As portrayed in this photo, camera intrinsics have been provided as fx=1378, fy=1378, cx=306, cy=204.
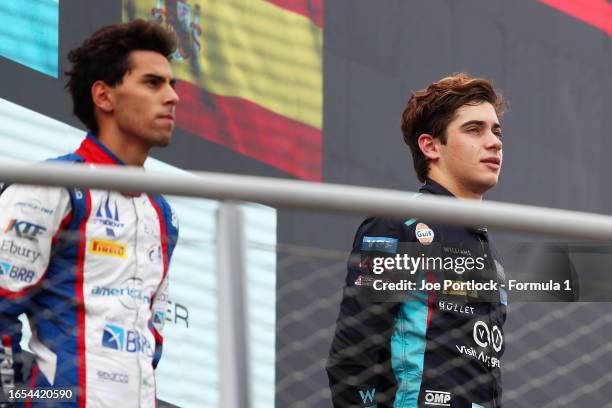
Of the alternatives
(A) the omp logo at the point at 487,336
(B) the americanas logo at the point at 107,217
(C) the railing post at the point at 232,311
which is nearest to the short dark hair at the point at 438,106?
(A) the omp logo at the point at 487,336

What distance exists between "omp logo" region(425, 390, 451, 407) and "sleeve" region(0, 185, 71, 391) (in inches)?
33.1

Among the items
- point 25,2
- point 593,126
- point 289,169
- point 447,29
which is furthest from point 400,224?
point 593,126

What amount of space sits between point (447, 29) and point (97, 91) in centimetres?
383

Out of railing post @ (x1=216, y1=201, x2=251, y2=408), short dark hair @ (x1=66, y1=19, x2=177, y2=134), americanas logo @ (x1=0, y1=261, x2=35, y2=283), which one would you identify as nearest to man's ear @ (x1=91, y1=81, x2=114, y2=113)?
short dark hair @ (x1=66, y1=19, x2=177, y2=134)

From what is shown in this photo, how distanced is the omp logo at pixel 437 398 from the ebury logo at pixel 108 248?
71cm

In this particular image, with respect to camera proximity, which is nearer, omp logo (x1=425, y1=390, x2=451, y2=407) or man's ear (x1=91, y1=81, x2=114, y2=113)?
omp logo (x1=425, y1=390, x2=451, y2=407)

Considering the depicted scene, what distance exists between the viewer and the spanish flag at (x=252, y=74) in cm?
568

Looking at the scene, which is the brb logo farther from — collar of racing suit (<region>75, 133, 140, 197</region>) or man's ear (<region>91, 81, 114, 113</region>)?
man's ear (<region>91, 81, 114, 113</region>)

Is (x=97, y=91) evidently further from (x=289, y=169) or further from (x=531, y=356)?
(x=289, y=169)

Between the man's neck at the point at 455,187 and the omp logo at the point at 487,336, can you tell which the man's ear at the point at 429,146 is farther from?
the omp logo at the point at 487,336

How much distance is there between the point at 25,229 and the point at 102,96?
575mm

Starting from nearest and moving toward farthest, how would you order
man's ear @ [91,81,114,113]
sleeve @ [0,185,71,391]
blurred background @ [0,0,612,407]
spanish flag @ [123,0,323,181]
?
1. sleeve @ [0,185,71,391]
2. blurred background @ [0,0,612,407]
3. man's ear @ [91,81,114,113]
4. spanish flag @ [123,0,323,181]

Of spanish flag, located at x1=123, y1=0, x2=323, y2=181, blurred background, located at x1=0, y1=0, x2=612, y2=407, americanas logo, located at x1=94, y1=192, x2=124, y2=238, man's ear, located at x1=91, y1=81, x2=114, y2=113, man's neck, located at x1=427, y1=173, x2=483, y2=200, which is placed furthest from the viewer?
spanish flag, located at x1=123, y1=0, x2=323, y2=181

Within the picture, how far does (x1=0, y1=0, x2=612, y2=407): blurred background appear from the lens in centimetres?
294
